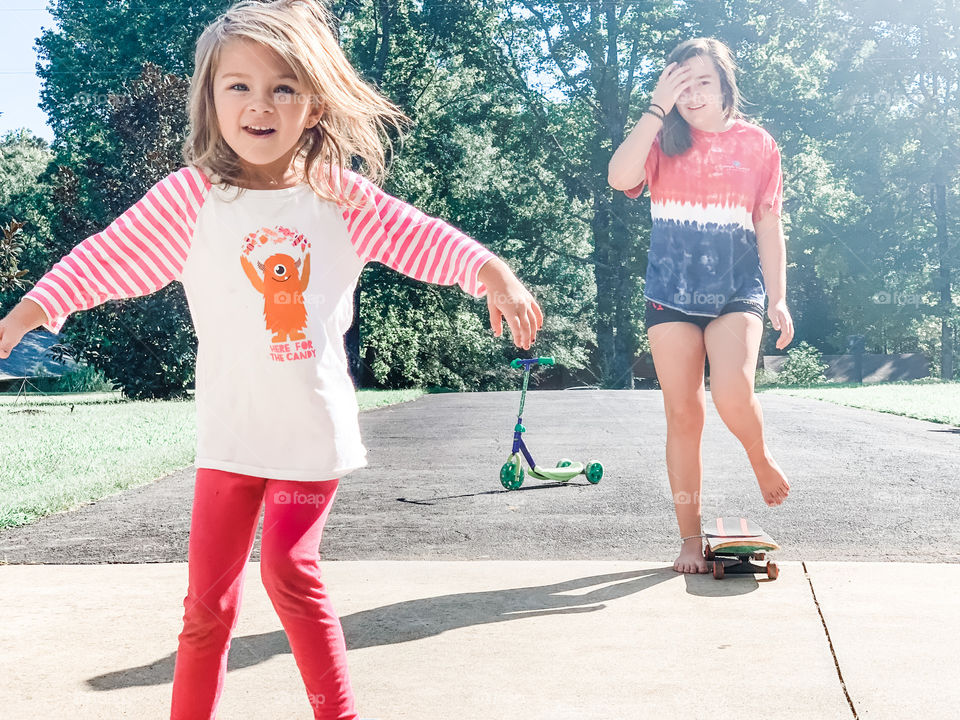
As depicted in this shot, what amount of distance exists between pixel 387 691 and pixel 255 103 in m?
1.72

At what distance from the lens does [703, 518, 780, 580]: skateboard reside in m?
4.41

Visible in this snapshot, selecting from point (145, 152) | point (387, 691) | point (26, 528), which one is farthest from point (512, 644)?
point (145, 152)

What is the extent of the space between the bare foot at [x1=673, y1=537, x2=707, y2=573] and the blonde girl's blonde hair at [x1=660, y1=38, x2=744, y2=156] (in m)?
1.76

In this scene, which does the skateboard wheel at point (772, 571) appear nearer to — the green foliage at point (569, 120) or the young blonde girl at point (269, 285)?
the young blonde girl at point (269, 285)

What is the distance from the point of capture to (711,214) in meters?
4.55

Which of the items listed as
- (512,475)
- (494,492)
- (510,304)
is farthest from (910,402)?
(510,304)

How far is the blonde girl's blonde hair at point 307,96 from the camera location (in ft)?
8.38

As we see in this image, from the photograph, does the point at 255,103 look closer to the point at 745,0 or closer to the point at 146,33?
the point at 146,33

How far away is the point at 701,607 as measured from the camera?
3.94 meters

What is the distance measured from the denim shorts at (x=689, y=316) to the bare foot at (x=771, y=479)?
654 millimetres

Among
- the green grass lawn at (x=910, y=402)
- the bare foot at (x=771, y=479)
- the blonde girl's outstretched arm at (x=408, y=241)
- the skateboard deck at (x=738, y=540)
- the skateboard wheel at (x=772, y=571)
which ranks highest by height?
the blonde girl's outstretched arm at (x=408, y=241)

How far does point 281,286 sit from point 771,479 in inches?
111

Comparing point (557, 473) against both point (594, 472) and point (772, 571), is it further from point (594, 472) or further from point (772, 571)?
point (772, 571)

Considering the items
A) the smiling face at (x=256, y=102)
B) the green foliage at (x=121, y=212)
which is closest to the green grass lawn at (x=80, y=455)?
the smiling face at (x=256, y=102)
